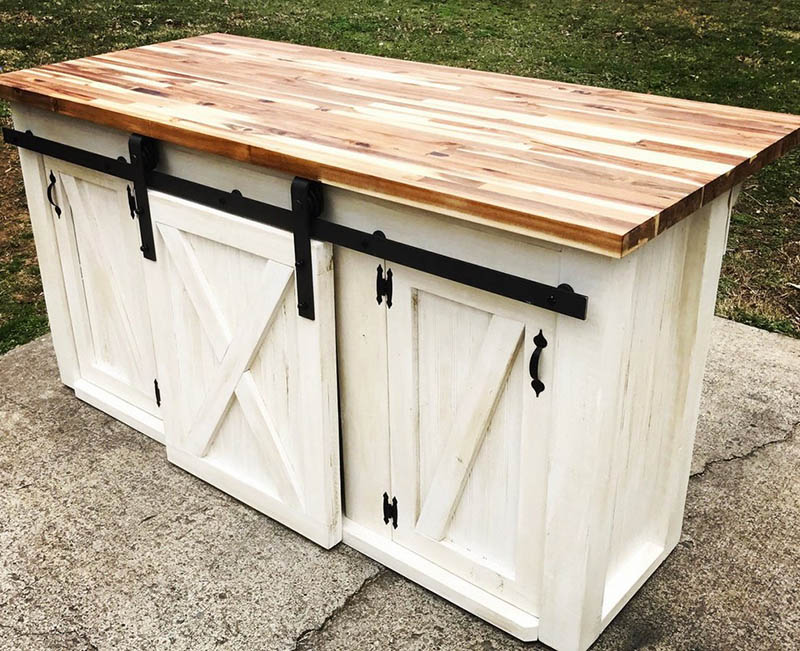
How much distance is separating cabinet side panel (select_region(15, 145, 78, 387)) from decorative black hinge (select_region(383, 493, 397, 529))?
1799 mm

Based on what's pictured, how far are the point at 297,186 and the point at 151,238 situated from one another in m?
0.88

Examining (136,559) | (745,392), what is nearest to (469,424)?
(136,559)

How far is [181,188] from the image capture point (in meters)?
3.35

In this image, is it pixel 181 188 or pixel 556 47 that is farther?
pixel 556 47

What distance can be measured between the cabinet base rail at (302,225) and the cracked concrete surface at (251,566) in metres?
0.93

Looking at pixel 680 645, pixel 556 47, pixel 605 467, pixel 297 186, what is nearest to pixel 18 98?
pixel 297 186

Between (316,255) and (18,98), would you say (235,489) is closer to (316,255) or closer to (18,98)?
(316,255)

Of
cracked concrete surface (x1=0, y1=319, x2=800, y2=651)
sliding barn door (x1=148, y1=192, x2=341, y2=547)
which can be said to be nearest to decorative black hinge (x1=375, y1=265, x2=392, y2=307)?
sliding barn door (x1=148, y1=192, x2=341, y2=547)

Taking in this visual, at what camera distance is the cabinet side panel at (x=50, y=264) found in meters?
4.03

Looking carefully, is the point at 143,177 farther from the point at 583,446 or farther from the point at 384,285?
the point at 583,446

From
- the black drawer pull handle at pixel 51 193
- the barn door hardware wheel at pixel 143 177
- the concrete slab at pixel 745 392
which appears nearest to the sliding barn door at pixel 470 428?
the barn door hardware wheel at pixel 143 177

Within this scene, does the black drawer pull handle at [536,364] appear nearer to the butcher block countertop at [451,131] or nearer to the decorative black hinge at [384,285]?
the butcher block countertop at [451,131]

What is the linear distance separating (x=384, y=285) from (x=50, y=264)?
→ 1.92 m

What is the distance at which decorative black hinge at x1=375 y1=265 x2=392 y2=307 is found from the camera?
9.66 feet
